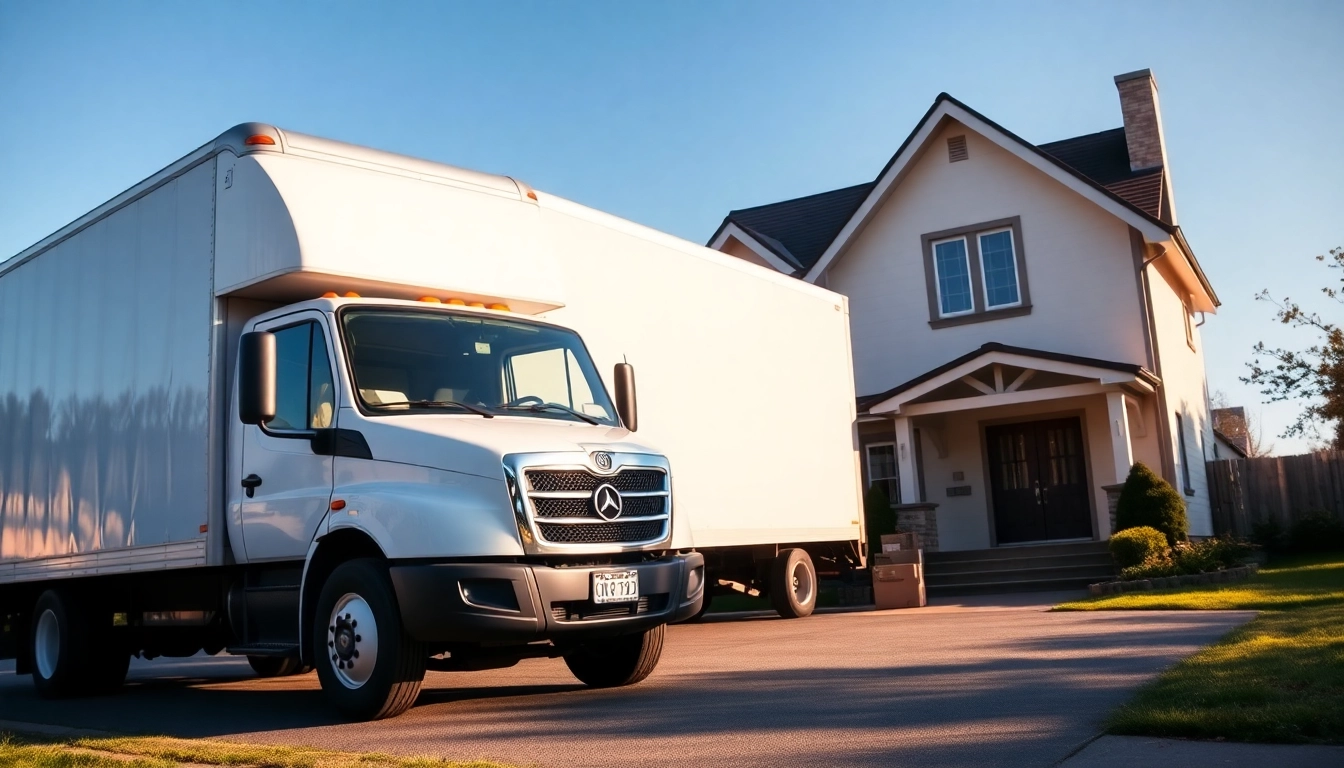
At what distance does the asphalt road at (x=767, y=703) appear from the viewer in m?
5.83

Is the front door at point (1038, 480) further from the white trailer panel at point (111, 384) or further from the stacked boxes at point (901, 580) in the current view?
the white trailer panel at point (111, 384)

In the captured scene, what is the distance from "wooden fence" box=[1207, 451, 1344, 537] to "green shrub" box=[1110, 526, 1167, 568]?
8141mm

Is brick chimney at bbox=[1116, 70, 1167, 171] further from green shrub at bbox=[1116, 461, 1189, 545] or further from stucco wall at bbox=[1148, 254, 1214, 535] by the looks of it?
green shrub at bbox=[1116, 461, 1189, 545]

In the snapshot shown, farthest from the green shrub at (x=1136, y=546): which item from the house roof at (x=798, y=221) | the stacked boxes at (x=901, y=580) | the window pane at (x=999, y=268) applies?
the house roof at (x=798, y=221)

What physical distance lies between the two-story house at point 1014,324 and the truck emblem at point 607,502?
14.2m

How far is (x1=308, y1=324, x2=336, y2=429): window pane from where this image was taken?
7.62 m

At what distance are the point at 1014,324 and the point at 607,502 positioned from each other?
16273 millimetres

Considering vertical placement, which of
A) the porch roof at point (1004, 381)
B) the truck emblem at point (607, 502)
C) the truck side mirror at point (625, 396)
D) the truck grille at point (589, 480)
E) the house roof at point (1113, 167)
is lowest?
the truck emblem at point (607, 502)

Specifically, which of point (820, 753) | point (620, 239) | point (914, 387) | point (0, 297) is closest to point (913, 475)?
point (914, 387)

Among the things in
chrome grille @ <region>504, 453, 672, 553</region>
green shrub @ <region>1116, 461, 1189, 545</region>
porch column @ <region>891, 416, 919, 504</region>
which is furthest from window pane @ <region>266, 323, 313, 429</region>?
porch column @ <region>891, 416, 919, 504</region>

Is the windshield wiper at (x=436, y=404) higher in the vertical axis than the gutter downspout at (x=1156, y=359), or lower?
lower

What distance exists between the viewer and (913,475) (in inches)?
Answer: 838

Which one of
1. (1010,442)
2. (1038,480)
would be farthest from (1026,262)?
(1038,480)

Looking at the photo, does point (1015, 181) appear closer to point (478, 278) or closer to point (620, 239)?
point (620, 239)
